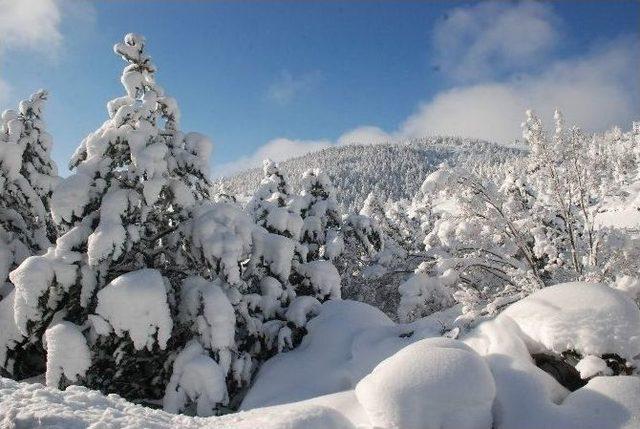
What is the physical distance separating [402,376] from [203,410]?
188 inches

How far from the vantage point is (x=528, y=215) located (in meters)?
11.2

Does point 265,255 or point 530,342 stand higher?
point 265,255

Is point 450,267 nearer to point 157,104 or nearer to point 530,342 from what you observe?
point 530,342

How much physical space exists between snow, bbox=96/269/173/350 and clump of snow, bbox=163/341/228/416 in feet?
2.02

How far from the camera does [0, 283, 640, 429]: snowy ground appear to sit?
4.90 metres

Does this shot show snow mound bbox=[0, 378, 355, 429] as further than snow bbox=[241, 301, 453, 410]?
No

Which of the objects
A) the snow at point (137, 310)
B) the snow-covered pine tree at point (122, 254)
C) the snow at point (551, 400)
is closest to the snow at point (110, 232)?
the snow-covered pine tree at point (122, 254)

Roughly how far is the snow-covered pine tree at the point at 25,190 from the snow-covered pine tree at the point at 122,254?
196cm

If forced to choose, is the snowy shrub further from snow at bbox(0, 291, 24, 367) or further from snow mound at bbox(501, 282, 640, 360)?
snow mound at bbox(501, 282, 640, 360)

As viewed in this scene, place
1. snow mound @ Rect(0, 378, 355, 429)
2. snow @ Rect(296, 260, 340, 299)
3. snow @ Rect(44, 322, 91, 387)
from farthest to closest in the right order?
snow @ Rect(296, 260, 340, 299)
snow @ Rect(44, 322, 91, 387)
snow mound @ Rect(0, 378, 355, 429)

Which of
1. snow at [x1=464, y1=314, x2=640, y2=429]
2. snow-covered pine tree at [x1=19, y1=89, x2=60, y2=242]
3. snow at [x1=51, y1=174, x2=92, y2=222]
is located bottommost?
snow at [x1=464, y1=314, x2=640, y2=429]

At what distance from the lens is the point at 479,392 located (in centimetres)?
511

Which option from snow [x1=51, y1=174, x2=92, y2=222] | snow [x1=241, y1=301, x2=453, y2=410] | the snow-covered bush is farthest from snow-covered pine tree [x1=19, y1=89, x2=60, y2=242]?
the snow-covered bush

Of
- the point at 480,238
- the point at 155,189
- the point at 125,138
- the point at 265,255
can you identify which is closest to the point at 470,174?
the point at 480,238
